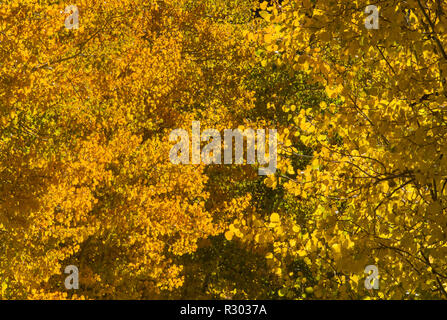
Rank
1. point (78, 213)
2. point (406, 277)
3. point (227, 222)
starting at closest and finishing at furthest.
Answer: point (406, 277) → point (78, 213) → point (227, 222)

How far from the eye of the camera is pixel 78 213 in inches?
571

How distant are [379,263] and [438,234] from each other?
1672 mm

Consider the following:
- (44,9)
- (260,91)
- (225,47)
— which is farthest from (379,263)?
(225,47)

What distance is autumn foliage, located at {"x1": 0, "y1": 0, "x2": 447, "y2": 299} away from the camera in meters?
6.45

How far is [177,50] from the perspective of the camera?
2152 centimetres

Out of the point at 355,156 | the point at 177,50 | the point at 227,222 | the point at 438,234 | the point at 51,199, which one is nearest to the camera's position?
the point at 438,234

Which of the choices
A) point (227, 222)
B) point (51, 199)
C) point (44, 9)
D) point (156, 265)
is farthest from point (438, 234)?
point (227, 222)

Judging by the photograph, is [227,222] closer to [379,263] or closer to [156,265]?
[156,265]

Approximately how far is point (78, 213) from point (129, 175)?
2.38m

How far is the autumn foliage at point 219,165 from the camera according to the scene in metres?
6.45

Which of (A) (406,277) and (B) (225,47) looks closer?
(A) (406,277)

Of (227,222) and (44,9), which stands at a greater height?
(44,9)

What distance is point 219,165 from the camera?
22344mm
